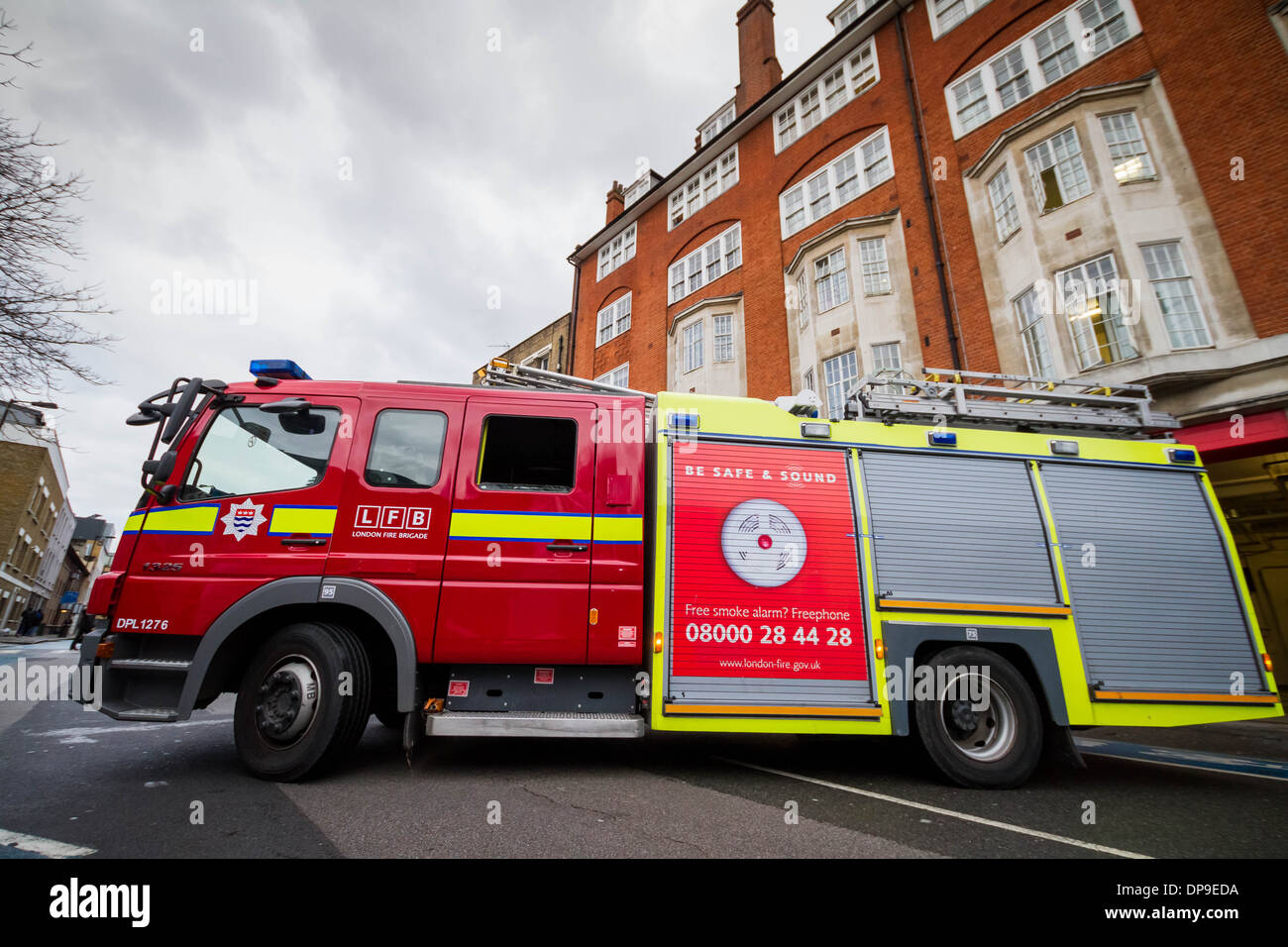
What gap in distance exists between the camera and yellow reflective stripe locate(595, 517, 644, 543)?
14.2 ft

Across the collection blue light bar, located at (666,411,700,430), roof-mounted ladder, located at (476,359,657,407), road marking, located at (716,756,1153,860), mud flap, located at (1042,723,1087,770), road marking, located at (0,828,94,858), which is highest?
roof-mounted ladder, located at (476,359,657,407)

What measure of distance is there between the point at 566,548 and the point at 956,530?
341cm

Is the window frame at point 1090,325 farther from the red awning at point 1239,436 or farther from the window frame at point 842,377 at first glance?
the window frame at point 842,377

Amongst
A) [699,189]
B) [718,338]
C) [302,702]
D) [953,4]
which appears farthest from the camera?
[699,189]

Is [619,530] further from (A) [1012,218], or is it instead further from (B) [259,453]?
(A) [1012,218]

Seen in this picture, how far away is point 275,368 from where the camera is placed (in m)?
4.74

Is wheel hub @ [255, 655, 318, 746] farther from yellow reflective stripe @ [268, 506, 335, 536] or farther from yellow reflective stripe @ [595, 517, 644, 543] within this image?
yellow reflective stripe @ [595, 517, 644, 543]

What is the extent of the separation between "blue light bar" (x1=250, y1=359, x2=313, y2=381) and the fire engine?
0.02 metres

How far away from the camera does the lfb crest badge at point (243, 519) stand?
4168 mm

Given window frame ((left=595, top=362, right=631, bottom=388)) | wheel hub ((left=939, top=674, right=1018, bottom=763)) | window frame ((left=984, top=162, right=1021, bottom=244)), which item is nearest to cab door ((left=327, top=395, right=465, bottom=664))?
wheel hub ((left=939, top=674, right=1018, bottom=763))

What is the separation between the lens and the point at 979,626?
4414mm

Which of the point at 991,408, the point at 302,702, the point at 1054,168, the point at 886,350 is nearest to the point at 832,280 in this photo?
the point at 886,350

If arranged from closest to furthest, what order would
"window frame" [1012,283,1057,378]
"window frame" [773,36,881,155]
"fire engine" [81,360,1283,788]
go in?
1. "fire engine" [81,360,1283,788]
2. "window frame" [1012,283,1057,378]
3. "window frame" [773,36,881,155]

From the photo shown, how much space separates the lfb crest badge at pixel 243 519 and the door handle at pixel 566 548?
7.47 feet
